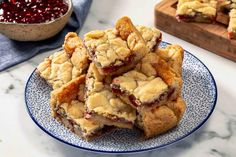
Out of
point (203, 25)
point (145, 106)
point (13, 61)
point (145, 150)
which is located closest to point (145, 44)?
point (145, 106)

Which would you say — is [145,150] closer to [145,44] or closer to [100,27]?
[145,44]

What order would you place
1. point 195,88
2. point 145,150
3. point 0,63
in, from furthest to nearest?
point 0,63, point 195,88, point 145,150

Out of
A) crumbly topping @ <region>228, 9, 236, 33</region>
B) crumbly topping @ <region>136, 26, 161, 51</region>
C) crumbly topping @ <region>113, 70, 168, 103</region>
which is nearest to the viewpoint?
crumbly topping @ <region>113, 70, 168, 103</region>

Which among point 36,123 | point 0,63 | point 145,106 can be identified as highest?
point 145,106

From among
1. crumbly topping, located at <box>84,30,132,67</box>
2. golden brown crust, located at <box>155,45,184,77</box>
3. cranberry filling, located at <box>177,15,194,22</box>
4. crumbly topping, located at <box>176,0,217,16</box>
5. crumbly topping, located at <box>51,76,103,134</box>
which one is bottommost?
crumbly topping, located at <box>51,76,103,134</box>

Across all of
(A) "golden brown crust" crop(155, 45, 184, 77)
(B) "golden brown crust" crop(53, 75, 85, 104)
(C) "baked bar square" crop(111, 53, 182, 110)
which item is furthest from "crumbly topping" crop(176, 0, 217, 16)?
(B) "golden brown crust" crop(53, 75, 85, 104)

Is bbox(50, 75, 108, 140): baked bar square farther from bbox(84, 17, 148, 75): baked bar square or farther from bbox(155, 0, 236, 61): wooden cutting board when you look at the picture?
bbox(155, 0, 236, 61): wooden cutting board

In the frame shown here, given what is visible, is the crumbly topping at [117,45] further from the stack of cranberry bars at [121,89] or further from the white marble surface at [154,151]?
the white marble surface at [154,151]
